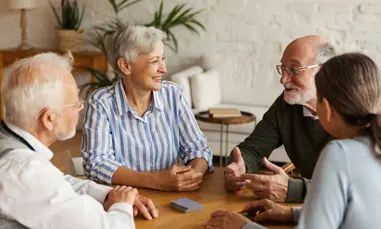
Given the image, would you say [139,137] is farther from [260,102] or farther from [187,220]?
[260,102]

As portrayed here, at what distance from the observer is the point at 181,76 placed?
5520mm

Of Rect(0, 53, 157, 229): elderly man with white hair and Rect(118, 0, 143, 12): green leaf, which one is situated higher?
Rect(118, 0, 143, 12): green leaf

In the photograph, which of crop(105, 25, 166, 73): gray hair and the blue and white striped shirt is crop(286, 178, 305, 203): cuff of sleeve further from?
crop(105, 25, 166, 73): gray hair

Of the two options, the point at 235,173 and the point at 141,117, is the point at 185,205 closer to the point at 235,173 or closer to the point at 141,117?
the point at 235,173

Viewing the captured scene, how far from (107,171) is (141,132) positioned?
355 millimetres

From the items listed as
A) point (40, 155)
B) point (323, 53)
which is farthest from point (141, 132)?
point (40, 155)

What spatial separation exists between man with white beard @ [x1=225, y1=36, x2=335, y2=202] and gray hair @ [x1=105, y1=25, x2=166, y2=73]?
593mm

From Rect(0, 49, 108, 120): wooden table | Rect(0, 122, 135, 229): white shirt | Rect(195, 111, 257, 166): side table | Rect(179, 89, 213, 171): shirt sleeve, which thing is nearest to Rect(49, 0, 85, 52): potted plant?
Rect(0, 49, 108, 120): wooden table

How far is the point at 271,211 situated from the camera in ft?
7.05

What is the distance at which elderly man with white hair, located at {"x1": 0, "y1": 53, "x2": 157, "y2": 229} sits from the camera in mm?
1771

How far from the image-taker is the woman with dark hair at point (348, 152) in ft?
5.45

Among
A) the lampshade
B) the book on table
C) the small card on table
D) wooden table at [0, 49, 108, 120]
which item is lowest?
the book on table

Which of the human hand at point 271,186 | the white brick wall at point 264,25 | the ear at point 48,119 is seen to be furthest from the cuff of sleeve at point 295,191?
the white brick wall at point 264,25

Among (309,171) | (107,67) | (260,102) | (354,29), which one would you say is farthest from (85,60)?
(309,171)
